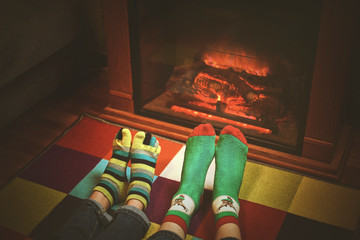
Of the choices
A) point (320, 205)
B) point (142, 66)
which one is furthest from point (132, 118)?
point (320, 205)

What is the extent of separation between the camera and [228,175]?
4.13 feet

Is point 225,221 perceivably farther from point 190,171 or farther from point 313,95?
point 313,95

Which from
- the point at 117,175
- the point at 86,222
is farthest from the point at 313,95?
the point at 86,222

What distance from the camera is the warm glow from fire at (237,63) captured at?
147 cm

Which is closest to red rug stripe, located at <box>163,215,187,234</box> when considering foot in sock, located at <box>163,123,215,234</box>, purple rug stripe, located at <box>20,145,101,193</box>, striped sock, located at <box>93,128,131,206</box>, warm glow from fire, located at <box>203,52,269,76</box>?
foot in sock, located at <box>163,123,215,234</box>

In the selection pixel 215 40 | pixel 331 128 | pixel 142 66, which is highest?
pixel 215 40

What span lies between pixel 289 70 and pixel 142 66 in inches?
22.4

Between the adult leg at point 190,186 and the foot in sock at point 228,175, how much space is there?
0.04 meters

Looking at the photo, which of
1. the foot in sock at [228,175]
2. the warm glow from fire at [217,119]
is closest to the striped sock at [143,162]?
the foot in sock at [228,175]

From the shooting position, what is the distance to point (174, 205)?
1.17 m

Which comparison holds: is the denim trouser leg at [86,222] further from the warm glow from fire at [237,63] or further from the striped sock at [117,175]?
the warm glow from fire at [237,63]

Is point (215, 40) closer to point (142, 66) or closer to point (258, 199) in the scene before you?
point (142, 66)

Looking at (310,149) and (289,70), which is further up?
(289,70)

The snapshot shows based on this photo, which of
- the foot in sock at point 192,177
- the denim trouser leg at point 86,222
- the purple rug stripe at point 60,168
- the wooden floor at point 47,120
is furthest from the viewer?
the wooden floor at point 47,120
